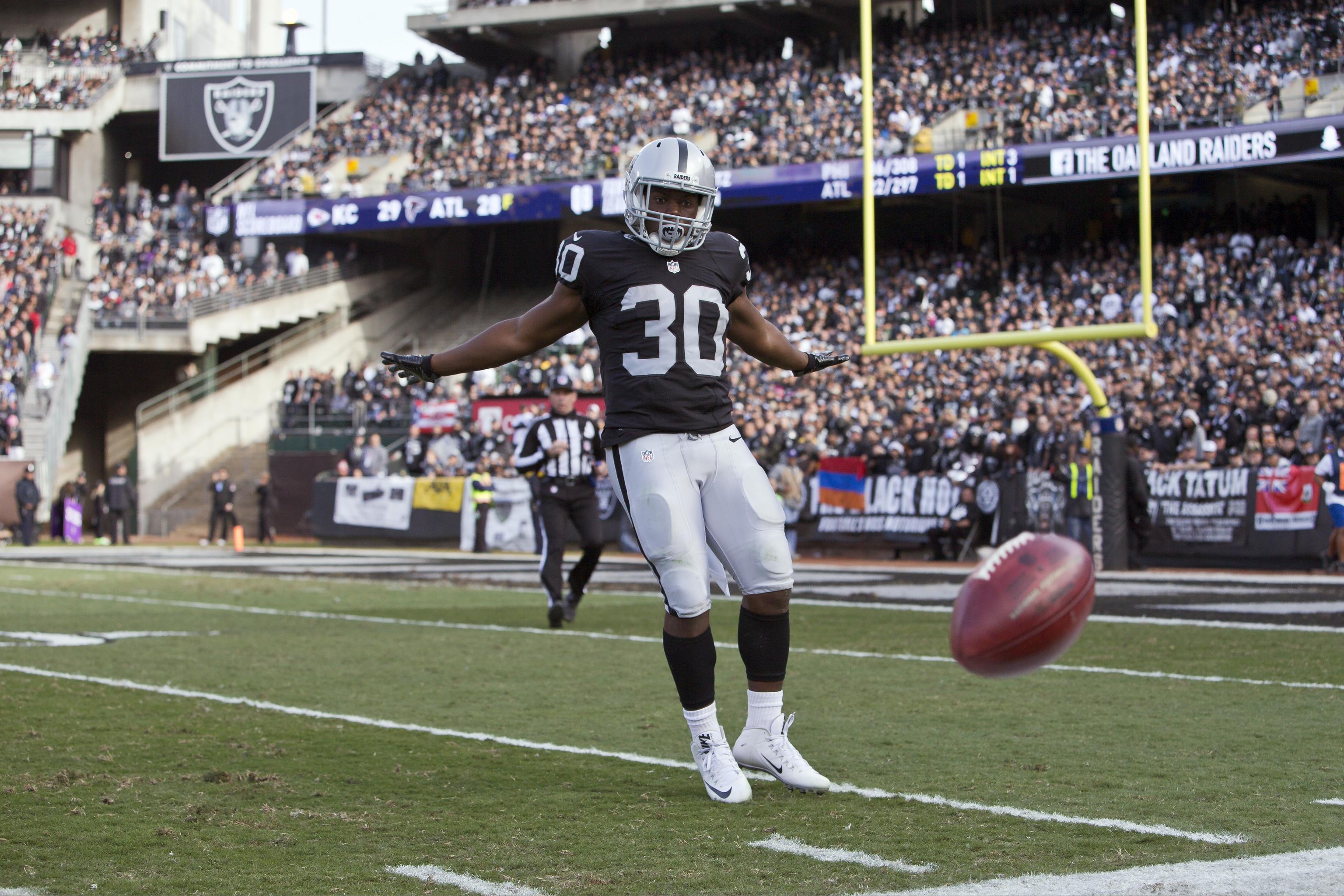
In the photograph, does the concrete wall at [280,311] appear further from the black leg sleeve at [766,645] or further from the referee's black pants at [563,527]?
the black leg sleeve at [766,645]

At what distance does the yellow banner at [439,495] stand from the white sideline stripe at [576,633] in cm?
942

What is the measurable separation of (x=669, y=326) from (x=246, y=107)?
1357 inches

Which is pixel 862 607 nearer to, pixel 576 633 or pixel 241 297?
pixel 576 633

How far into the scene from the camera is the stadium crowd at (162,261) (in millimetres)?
32312

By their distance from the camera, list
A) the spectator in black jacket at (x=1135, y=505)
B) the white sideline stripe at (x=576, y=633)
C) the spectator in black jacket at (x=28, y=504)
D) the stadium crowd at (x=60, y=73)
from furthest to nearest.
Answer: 1. the stadium crowd at (x=60, y=73)
2. the spectator in black jacket at (x=28, y=504)
3. the spectator in black jacket at (x=1135, y=505)
4. the white sideline stripe at (x=576, y=633)

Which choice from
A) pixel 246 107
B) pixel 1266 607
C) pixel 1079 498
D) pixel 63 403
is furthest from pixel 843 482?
pixel 246 107

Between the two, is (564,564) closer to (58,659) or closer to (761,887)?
(58,659)

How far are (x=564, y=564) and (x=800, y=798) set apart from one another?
1314cm

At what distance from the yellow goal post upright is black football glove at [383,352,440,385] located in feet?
31.5

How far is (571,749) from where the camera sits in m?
5.20

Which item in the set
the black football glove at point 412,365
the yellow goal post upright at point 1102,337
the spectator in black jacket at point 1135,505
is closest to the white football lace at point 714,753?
the black football glove at point 412,365

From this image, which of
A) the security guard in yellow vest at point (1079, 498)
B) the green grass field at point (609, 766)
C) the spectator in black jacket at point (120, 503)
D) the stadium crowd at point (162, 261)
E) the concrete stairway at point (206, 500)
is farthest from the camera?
the stadium crowd at point (162, 261)

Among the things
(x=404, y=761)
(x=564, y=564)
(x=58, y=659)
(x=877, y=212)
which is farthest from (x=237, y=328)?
(x=404, y=761)

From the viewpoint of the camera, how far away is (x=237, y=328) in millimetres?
32094
